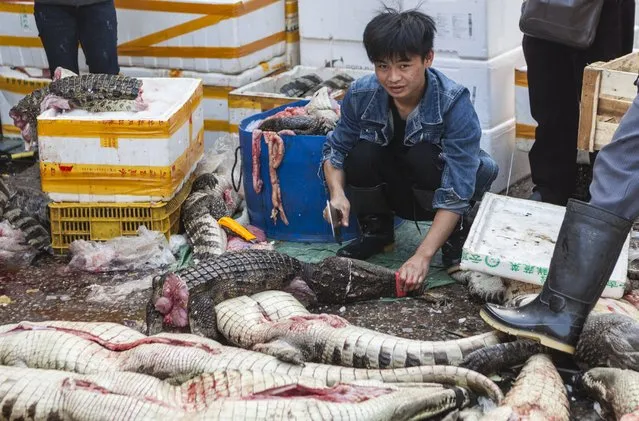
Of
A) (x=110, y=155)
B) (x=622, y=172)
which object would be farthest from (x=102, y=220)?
(x=622, y=172)

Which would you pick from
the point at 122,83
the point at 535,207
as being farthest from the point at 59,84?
the point at 535,207

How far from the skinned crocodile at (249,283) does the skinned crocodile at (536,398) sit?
1337mm

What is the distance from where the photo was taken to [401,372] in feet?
13.6

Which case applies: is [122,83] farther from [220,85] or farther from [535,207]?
[535,207]

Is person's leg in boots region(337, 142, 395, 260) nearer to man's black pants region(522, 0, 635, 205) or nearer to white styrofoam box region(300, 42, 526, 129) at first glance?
man's black pants region(522, 0, 635, 205)

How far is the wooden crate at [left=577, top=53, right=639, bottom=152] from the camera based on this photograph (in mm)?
5445

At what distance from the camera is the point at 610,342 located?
428cm

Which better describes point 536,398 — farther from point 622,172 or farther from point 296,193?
point 296,193

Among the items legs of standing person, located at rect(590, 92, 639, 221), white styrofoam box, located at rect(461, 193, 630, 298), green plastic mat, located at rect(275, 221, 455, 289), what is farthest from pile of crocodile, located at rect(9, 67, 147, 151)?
legs of standing person, located at rect(590, 92, 639, 221)

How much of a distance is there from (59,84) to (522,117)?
3.15 meters

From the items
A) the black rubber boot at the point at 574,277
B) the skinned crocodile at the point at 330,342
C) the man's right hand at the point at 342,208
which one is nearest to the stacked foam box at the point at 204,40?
the man's right hand at the point at 342,208

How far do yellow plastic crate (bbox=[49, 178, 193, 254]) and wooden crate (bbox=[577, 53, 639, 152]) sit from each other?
2.56 metres

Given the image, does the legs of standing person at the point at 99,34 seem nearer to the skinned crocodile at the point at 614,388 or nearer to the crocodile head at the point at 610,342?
the crocodile head at the point at 610,342

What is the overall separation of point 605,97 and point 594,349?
1.76m
